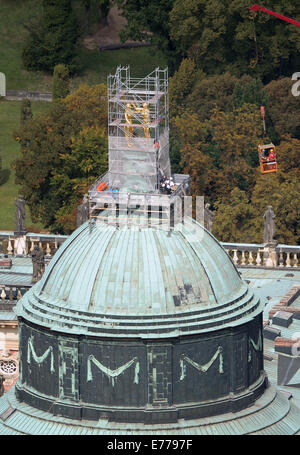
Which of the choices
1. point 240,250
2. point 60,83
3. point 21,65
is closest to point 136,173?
point 240,250

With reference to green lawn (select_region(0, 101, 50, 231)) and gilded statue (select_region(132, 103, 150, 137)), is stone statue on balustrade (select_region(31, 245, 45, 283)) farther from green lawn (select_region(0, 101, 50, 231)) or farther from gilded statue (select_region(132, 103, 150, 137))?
green lawn (select_region(0, 101, 50, 231))

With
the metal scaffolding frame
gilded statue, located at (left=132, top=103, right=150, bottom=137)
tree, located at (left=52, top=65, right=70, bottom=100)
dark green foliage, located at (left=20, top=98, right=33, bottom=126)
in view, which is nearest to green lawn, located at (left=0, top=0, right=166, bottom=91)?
tree, located at (left=52, top=65, right=70, bottom=100)

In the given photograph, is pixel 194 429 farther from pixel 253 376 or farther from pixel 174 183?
pixel 174 183

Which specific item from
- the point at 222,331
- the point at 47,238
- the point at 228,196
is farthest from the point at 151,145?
the point at 228,196

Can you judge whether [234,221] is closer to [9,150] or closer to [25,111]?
[25,111]

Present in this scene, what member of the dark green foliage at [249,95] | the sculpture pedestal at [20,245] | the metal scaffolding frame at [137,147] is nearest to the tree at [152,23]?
the dark green foliage at [249,95]
